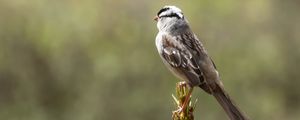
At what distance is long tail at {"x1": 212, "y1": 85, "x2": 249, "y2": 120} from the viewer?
754 centimetres

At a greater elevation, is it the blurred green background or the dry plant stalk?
the blurred green background

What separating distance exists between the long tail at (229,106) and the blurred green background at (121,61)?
632 cm

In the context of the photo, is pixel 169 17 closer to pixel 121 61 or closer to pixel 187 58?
pixel 187 58

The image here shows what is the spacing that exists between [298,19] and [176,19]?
827 centimetres

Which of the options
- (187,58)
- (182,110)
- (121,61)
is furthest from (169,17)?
(121,61)

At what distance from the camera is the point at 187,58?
812cm

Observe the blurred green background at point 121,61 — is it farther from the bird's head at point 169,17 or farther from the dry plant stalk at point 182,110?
the dry plant stalk at point 182,110

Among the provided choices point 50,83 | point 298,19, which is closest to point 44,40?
point 50,83

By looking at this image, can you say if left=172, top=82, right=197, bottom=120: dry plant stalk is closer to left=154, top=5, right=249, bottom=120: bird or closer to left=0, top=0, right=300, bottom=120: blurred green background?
left=154, top=5, right=249, bottom=120: bird

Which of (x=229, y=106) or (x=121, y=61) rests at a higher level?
(x=121, y=61)

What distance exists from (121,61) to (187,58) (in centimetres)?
711

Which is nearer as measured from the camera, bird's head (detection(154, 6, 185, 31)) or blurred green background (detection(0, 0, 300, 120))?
bird's head (detection(154, 6, 185, 31))

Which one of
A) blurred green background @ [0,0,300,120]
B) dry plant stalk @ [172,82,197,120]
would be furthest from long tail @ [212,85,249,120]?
blurred green background @ [0,0,300,120]

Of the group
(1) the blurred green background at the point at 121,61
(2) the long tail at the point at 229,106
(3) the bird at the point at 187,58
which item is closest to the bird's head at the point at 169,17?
(3) the bird at the point at 187,58
